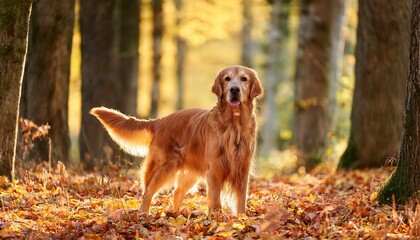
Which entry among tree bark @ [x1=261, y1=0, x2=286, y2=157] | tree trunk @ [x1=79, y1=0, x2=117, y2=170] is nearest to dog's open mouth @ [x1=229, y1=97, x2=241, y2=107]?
tree trunk @ [x1=79, y1=0, x2=117, y2=170]

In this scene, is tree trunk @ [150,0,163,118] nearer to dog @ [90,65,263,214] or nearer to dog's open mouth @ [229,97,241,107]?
dog @ [90,65,263,214]

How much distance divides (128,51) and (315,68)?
4.70 meters

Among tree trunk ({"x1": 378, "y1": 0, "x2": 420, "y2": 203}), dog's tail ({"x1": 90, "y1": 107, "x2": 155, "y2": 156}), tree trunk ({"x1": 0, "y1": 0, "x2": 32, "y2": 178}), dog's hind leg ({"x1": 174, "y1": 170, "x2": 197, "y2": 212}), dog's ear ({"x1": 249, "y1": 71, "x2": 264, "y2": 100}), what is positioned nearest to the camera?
tree trunk ({"x1": 378, "y1": 0, "x2": 420, "y2": 203})

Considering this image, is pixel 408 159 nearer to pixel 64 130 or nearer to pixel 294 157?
pixel 64 130

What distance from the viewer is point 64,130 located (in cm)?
1159

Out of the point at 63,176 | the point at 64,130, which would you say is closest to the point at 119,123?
the point at 63,176

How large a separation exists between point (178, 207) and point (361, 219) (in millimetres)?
2478

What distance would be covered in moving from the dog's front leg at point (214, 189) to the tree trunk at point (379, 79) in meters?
4.96

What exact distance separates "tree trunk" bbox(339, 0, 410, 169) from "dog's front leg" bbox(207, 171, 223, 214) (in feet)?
16.3

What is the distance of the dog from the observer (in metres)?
7.76

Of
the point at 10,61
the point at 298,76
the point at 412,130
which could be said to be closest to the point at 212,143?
the point at 412,130

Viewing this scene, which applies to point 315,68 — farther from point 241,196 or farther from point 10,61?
point 10,61

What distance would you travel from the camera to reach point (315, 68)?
1617cm

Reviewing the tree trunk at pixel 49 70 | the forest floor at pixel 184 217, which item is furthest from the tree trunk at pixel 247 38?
the forest floor at pixel 184 217
